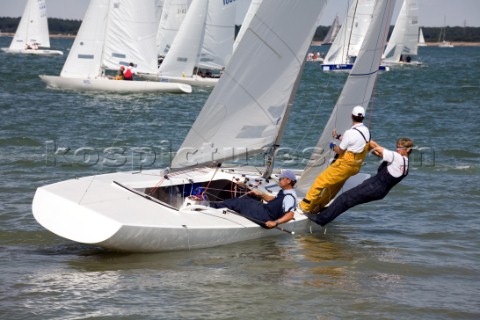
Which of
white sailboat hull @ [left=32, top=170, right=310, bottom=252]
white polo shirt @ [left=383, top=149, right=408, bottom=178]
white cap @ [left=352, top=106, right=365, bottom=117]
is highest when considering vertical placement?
white cap @ [left=352, top=106, right=365, bottom=117]

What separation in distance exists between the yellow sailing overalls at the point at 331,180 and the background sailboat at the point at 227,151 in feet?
0.78

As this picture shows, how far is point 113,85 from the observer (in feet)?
105

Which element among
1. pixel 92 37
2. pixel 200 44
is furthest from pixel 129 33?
pixel 200 44

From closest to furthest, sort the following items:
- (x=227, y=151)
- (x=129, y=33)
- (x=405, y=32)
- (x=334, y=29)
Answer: (x=227, y=151) → (x=129, y=33) → (x=405, y=32) → (x=334, y=29)

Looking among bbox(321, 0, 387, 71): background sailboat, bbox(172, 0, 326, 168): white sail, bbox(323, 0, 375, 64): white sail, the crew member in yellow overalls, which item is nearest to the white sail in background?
bbox(323, 0, 375, 64): white sail

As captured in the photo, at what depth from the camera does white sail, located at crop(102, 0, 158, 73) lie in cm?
3272

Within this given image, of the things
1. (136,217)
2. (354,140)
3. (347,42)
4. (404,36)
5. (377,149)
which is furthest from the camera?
(404,36)

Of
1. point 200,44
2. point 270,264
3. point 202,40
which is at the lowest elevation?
point 270,264

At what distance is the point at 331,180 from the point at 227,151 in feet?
4.52

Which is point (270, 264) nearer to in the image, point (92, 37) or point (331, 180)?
point (331, 180)

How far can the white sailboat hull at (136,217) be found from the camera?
30.2 ft

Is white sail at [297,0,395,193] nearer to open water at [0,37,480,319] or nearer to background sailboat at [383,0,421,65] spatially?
open water at [0,37,480,319]

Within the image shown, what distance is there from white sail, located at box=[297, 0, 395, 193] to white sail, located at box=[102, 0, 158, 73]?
21.9 m

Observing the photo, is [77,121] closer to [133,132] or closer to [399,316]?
[133,132]
